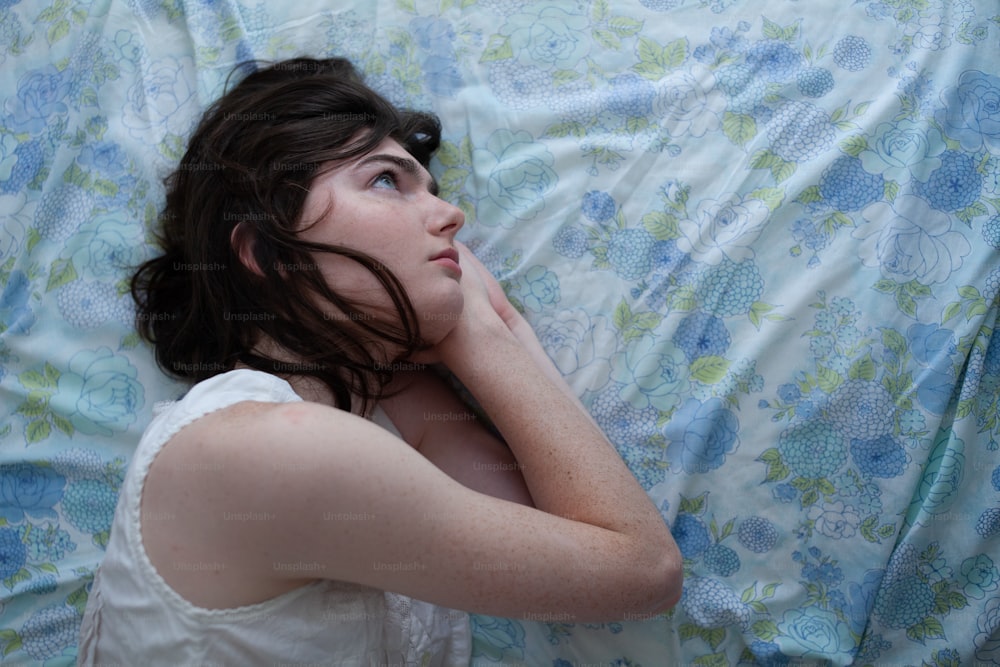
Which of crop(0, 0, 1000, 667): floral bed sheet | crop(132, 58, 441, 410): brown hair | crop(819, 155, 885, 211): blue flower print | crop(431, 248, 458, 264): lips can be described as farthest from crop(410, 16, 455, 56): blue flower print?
crop(819, 155, 885, 211): blue flower print

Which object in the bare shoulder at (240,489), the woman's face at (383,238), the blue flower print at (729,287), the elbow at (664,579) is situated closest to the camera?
the bare shoulder at (240,489)

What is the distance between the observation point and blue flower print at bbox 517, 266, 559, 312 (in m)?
1.64

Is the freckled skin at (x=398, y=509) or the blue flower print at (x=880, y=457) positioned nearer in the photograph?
the freckled skin at (x=398, y=509)

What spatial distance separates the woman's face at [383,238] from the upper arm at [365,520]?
0.31 metres

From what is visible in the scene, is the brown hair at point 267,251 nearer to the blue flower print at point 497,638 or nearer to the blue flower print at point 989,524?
the blue flower print at point 497,638

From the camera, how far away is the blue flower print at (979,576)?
1.40m

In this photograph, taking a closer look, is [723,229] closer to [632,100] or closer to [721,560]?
[632,100]

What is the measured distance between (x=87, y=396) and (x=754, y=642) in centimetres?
128

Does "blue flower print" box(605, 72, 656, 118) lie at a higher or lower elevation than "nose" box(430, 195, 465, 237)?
higher

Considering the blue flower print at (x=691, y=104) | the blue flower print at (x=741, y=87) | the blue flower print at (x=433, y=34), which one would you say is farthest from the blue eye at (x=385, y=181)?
the blue flower print at (x=741, y=87)

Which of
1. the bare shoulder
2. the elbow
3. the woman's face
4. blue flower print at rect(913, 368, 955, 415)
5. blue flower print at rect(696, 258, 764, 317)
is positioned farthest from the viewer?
blue flower print at rect(696, 258, 764, 317)

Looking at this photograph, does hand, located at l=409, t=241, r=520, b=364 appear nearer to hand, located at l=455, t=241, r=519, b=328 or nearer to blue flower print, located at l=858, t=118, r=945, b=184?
hand, located at l=455, t=241, r=519, b=328

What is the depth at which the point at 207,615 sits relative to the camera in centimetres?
110

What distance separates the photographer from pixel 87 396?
1.60 metres
